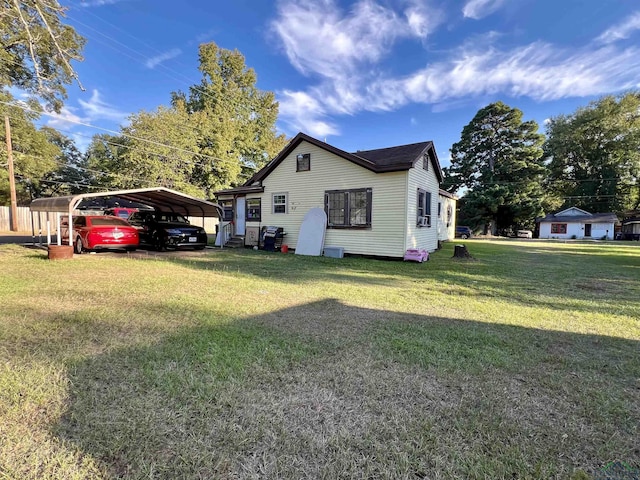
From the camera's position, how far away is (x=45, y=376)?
A: 247cm

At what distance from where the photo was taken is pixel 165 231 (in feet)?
38.0

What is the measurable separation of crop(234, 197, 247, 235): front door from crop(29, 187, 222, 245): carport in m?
1.10

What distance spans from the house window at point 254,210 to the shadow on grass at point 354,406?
413 inches

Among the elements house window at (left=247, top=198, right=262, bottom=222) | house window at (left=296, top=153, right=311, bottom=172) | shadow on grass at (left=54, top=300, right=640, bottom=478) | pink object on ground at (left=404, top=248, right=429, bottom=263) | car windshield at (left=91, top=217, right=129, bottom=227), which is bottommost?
shadow on grass at (left=54, top=300, right=640, bottom=478)

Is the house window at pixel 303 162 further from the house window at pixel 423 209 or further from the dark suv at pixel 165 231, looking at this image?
the dark suv at pixel 165 231

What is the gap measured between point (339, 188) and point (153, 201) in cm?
904

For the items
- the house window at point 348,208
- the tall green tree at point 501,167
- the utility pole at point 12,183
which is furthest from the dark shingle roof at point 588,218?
the utility pole at point 12,183

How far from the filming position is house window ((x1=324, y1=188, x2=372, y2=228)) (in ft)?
35.5

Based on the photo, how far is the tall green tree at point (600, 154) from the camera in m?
36.2

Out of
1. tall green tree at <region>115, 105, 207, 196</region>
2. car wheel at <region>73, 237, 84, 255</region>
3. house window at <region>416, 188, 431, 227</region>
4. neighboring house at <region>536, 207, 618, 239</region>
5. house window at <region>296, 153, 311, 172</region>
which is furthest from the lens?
neighboring house at <region>536, 207, 618, 239</region>

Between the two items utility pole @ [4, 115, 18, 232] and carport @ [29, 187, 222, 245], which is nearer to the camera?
carport @ [29, 187, 222, 245]

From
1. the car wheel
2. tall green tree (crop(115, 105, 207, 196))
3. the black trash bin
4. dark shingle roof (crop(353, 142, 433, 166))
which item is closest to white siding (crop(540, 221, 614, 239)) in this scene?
dark shingle roof (crop(353, 142, 433, 166))

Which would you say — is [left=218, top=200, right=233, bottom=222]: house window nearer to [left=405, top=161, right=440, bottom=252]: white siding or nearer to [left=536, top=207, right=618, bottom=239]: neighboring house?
[left=405, top=161, right=440, bottom=252]: white siding

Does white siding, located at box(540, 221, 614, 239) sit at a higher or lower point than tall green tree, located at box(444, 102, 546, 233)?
lower
